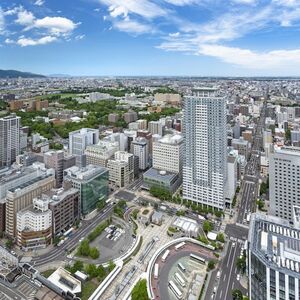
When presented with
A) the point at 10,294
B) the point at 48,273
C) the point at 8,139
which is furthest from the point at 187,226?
the point at 8,139

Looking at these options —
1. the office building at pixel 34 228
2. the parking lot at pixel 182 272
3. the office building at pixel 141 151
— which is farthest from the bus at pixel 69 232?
the office building at pixel 141 151

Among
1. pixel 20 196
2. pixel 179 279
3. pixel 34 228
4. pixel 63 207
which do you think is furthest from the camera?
pixel 63 207

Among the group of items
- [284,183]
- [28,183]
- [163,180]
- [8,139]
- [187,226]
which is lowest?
[187,226]

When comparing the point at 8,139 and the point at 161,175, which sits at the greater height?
the point at 8,139

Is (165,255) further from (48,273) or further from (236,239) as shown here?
(48,273)

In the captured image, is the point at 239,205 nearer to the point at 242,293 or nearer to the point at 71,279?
the point at 242,293

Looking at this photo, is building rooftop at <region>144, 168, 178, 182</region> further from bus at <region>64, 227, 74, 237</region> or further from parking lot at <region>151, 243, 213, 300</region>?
bus at <region>64, 227, 74, 237</region>

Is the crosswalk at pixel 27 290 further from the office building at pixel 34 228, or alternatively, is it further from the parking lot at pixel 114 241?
the parking lot at pixel 114 241

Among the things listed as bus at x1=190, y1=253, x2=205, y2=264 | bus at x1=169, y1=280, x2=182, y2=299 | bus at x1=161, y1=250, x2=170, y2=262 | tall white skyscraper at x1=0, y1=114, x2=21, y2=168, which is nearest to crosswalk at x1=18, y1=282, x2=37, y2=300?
bus at x1=169, y1=280, x2=182, y2=299
